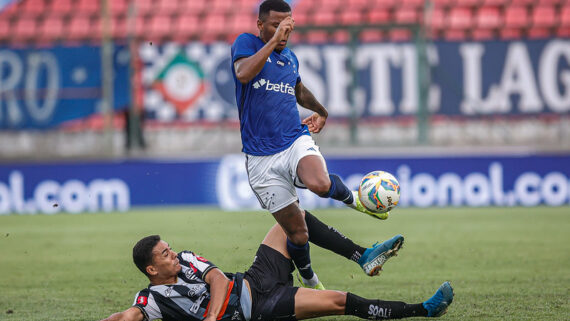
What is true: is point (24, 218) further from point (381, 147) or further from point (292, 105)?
point (292, 105)

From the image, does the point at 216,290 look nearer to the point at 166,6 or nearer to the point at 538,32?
the point at 538,32

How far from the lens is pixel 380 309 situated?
5.20 m

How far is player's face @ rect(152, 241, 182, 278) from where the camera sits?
16.9 feet

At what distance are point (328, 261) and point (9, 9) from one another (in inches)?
385

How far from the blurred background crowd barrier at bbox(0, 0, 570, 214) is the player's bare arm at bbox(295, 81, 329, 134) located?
6.90 metres

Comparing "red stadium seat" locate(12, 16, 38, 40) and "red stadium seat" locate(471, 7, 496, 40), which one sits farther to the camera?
"red stadium seat" locate(12, 16, 38, 40)

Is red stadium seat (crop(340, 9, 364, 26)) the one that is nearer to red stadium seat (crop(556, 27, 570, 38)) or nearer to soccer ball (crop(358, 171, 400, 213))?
red stadium seat (crop(556, 27, 570, 38))

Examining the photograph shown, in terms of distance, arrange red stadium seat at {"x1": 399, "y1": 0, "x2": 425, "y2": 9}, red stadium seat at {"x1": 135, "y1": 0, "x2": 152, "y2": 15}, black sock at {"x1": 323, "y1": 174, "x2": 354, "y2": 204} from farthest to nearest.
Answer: red stadium seat at {"x1": 135, "y1": 0, "x2": 152, "y2": 15} → red stadium seat at {"x1": 399, "y1": 0, "x2": 425, "y2": 9} → black sock at {"x1": 323, "y1": 174, "x2": 354, "y2": 204}

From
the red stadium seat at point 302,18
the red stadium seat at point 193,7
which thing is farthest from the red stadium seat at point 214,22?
the red stadium seat at point 302,18

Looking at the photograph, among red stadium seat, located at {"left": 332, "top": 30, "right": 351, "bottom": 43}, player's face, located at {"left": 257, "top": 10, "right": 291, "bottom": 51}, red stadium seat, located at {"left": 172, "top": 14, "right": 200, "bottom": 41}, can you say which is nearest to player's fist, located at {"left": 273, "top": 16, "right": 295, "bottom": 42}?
player's face, located at {"left": 257, "top": 10, "right": 291, "bottom": 51}

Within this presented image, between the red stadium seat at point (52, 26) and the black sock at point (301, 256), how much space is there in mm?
10488

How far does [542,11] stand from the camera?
1470 centimetres

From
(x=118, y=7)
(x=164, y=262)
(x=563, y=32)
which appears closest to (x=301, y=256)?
(x=164, y=262)

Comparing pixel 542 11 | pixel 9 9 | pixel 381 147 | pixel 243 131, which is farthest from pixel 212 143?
pixel 243 131
